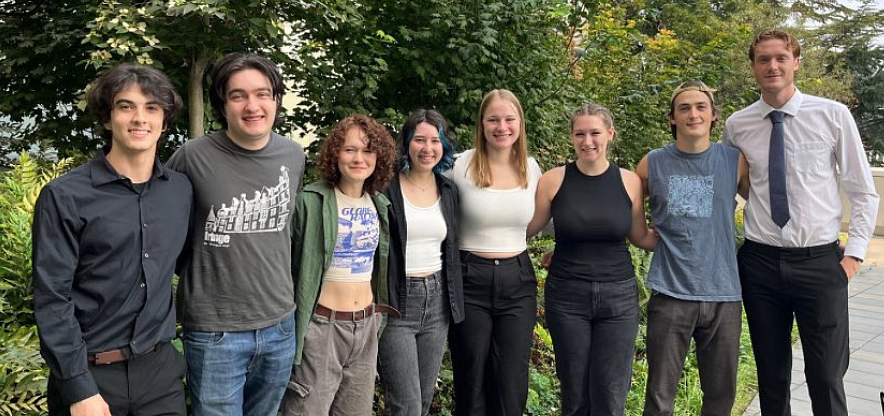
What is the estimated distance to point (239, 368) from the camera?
2520 millimetres

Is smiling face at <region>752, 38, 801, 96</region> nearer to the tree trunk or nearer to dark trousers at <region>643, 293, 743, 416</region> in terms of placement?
dark trousers at <region>643, 293, 743, 416</region>

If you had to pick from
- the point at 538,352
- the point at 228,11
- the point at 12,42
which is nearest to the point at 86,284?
the point at 228,11

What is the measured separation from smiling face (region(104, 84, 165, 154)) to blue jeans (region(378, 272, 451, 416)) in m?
1.36

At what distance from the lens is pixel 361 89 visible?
5.73 m

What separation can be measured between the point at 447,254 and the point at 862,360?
16.6 ft

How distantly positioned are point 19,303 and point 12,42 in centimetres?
324

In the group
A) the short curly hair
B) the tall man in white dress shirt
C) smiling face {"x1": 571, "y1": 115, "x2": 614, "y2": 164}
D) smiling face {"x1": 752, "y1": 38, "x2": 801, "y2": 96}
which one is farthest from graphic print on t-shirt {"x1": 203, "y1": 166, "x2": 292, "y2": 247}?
smiling face {"x1": 752, "y1": 38, "x2": 801, "y2": 96}

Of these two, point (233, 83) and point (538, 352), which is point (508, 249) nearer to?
point (233, 83)

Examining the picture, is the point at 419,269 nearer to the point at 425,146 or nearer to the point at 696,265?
the point at 425,146

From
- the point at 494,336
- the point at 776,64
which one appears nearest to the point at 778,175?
the point at 776,64

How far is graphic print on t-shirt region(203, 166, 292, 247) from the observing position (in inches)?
96.0

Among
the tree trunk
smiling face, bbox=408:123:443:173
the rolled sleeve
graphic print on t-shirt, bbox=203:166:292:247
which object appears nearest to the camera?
the rolled sleeve

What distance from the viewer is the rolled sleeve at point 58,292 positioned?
1.96m

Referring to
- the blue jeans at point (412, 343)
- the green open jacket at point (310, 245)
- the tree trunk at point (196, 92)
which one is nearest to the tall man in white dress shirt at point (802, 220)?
the blue jeans at point (412, 343)
